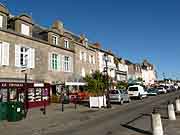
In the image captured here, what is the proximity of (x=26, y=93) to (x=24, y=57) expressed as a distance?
20.2 feet

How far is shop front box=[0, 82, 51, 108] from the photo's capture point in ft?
73.1

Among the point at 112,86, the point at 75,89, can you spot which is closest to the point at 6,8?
the point at 75,89

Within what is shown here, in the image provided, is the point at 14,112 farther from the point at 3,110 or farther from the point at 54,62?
the point at 54,62

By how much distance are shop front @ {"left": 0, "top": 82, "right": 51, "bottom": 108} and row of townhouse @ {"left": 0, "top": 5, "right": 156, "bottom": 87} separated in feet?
5.00

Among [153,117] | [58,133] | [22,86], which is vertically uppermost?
[22,86]

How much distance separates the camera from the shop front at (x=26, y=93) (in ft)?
73.1

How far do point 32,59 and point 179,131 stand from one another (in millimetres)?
20792

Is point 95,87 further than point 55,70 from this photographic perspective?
Yes

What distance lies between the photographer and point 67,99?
32.4 metres

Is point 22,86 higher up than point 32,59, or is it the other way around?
point 32,59

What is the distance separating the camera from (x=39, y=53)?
102ft

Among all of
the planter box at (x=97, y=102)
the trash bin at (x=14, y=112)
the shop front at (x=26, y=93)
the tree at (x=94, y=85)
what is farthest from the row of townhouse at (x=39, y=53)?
the trash bin at (x=14, y=112)

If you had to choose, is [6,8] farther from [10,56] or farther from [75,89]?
[75,89]

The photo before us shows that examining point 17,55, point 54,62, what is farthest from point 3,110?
point 54,62
